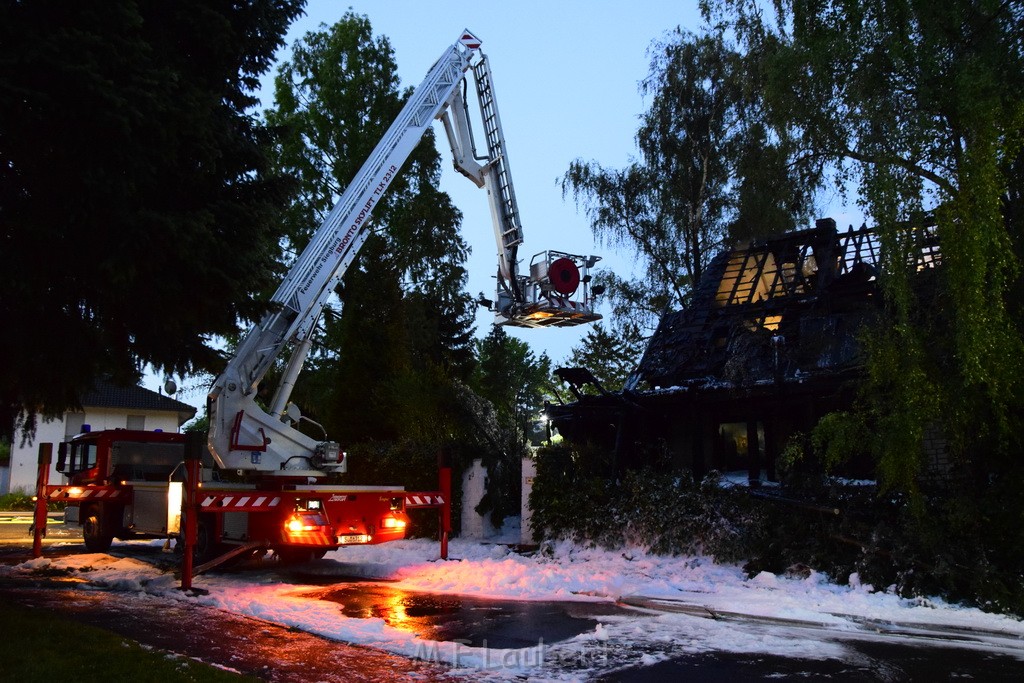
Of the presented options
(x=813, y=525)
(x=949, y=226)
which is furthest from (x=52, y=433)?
(x=949, y=226)

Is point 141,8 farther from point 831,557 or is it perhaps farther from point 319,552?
point 831,557

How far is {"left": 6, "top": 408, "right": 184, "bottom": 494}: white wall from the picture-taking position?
138 ft

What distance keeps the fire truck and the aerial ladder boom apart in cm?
2

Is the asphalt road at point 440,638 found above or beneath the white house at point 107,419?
beneath

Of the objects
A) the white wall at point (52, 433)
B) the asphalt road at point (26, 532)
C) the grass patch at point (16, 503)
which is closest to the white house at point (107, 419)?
the white wall at point (52, 433)

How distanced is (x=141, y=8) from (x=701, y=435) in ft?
52.2

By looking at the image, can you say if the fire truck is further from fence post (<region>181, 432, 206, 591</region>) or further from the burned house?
the burned house

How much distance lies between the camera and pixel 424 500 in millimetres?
14906

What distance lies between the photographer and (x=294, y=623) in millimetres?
9414

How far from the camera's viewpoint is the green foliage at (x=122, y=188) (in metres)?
7.27

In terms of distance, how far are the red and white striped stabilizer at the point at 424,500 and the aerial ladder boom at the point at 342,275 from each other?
127 centimetres

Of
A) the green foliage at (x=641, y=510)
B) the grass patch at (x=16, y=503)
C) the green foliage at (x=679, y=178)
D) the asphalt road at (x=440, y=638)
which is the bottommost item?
the asphalt road at (x=440, y=638)

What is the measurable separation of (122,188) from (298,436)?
696 centimetres

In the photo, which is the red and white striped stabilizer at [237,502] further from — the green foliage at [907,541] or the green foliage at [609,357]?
the green foliage at [609,357]
